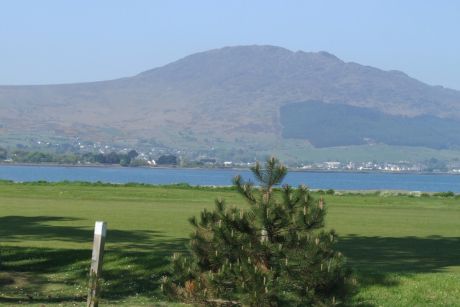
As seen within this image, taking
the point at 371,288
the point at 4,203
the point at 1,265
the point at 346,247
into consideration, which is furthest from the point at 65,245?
the point at 4,203

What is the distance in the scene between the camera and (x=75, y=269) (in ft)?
57.5

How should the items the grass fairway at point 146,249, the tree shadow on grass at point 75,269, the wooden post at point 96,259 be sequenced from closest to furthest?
the wooden post at point 96,259, the grass fairway at point 146,249, the tree shadow on grass at point 75,269

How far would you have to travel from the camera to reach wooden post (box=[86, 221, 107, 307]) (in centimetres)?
1134

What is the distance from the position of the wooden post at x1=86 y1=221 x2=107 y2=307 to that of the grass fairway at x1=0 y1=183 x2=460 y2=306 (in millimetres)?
3041

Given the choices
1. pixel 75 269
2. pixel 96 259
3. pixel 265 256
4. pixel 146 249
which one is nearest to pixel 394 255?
pixel 146 249

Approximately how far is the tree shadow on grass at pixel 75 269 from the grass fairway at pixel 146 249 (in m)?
0.02

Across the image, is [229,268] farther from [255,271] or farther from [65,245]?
[65,245]

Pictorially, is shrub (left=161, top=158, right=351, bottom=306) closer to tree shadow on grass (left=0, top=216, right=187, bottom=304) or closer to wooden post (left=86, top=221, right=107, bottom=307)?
wooden post (left=86, top=221, right=107, bottom=307)

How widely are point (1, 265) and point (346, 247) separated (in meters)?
6.52

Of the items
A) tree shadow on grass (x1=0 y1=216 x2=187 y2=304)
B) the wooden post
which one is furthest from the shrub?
tree shadow on grass (x1=0 y1=216 x2=187 y2=304)

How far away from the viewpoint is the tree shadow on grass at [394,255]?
15.9 m

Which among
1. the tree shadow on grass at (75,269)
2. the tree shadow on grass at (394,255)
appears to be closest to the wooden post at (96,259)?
the tree shadow on grass at (75,269)

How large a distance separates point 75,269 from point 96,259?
6.08m

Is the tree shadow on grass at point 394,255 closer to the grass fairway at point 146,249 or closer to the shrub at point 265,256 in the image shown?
the grass fairway at point 146,249
